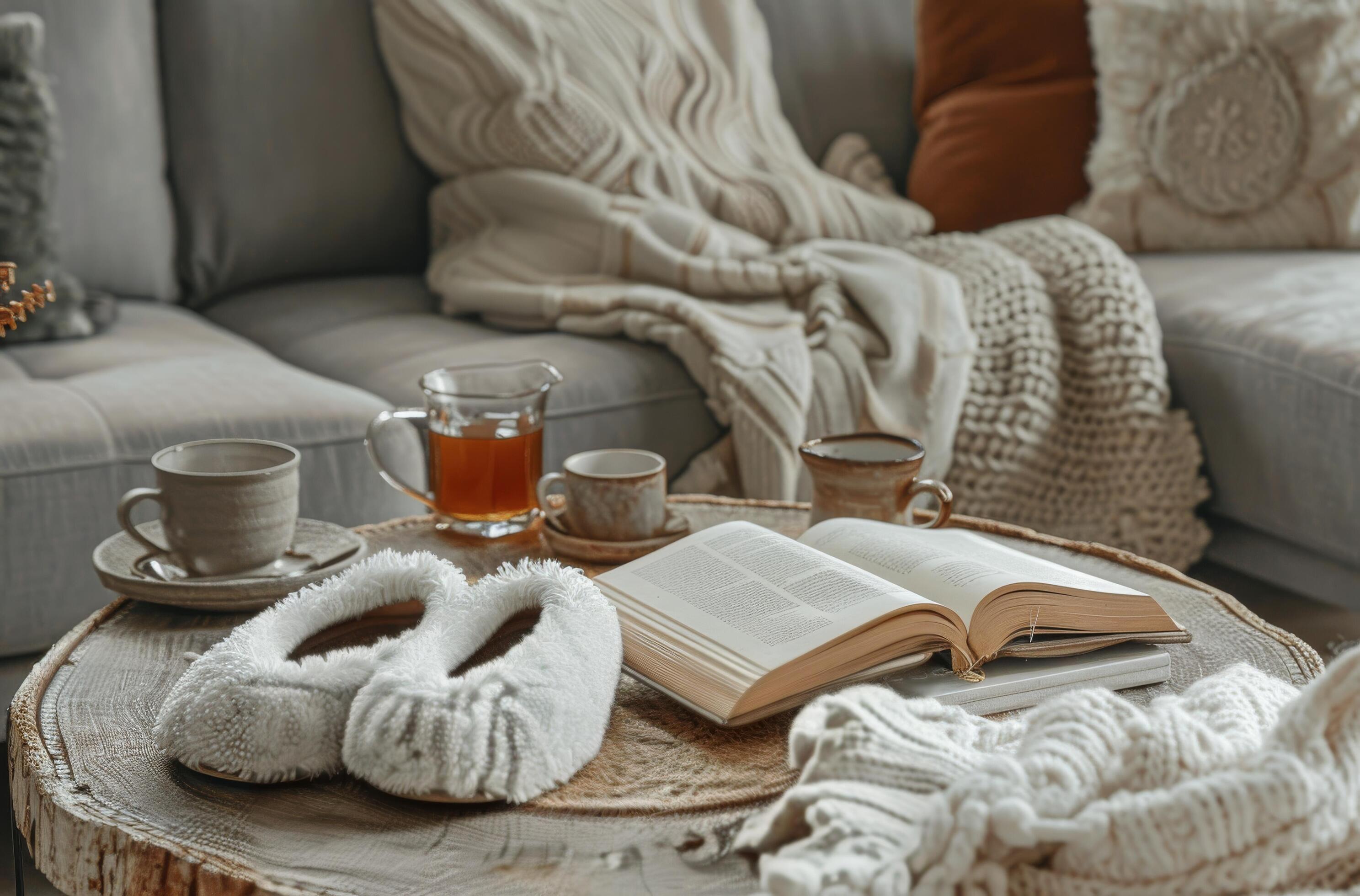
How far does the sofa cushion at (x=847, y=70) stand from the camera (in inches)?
84.4

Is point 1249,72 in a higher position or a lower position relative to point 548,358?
higher

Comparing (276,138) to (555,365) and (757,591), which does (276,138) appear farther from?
(757,591)

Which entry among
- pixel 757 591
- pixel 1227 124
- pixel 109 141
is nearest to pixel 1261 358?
pixel 1227 124

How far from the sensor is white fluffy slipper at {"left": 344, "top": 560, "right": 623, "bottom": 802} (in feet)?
1.83

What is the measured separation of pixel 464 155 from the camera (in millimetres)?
1841

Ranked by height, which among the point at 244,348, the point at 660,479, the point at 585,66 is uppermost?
the point at 585,66

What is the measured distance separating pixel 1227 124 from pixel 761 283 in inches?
31.2

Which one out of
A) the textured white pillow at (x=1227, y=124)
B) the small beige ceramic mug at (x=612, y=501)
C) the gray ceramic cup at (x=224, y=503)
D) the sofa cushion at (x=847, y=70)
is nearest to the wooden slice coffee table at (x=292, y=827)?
the gray ceramic cup at (x=224, y=503)

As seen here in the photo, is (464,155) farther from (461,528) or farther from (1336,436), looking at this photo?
(1336,436)

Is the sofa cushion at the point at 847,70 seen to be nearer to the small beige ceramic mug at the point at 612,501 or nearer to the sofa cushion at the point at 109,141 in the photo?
the sofa cushion at the point at 109,141

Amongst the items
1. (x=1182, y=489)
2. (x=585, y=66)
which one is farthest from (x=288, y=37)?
(x=1182, y=489)

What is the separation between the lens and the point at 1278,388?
149 cm

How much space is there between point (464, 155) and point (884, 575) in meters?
1.28

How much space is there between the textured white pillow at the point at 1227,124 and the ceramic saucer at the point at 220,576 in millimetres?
1507
